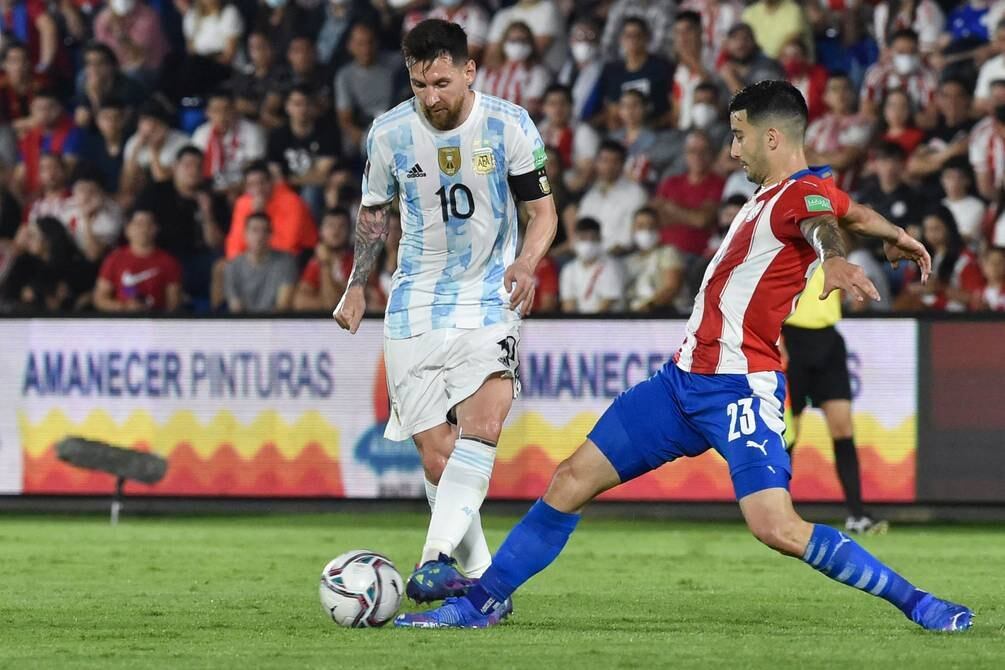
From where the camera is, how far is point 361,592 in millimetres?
6848

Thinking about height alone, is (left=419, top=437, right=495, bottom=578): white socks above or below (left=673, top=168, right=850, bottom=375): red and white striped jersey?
below

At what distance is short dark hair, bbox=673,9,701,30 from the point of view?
1557 centimetres

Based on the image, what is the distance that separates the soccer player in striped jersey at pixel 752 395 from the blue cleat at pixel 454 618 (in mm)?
167

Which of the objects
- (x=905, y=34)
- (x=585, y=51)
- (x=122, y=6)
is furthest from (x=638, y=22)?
(x=122, y=6)

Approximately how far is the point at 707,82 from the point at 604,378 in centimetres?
347

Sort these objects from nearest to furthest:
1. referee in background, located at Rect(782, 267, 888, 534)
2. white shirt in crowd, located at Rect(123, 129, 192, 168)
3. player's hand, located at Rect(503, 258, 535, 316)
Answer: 1. player's hand, located at Rect(503, 258, 535, 316)
2. referee in background, located at Rect(782, 267, 888, 534)
3. white shirt in crowd, located at Rect(123, 129, 192, 168)

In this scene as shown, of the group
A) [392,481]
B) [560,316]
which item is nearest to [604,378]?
[560,316]

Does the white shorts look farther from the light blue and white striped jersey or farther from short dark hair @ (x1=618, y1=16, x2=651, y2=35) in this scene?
short dark hair @ (x1=618, y1=16, x2=651, y2=35)

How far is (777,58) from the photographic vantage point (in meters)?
15.7

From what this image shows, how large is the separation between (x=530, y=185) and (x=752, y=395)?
1494 millimetres

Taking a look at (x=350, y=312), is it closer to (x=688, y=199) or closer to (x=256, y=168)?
(x=688, y=199)

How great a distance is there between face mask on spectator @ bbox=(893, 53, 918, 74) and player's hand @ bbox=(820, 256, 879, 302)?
9.65 metres

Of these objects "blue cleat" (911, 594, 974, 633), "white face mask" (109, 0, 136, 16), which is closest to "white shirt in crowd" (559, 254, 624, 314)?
"white face mask" (109, 0, 136, 16)

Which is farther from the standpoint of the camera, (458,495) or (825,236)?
(458,495)
